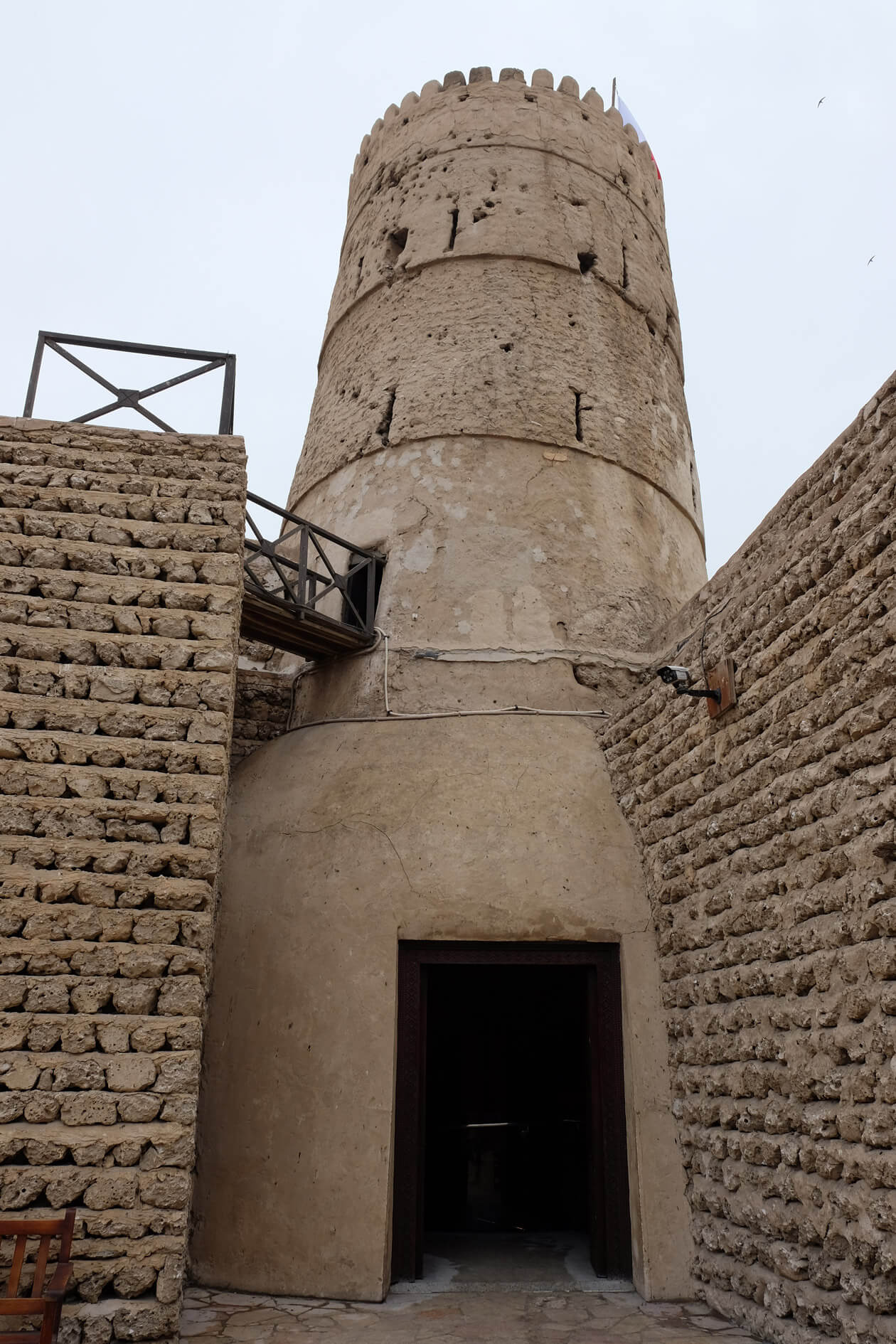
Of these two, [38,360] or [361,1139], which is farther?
[38,360]

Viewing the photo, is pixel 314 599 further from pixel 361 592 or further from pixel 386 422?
pixel 386 422

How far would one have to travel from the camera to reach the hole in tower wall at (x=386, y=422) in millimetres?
8500

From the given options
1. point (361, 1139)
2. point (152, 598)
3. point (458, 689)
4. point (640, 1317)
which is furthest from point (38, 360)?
point (640, 1317)

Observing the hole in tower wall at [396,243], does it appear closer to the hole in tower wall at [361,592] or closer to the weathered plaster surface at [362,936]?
the hole in tower wall at [361,592]

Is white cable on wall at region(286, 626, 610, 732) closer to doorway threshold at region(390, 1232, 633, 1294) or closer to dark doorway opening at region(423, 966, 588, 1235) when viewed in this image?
dark doorway opening at region(423, 966, 588, 1235)

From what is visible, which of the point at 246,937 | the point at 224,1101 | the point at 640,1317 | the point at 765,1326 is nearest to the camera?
the point at 765,1326

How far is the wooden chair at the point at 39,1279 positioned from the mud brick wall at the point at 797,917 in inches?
123

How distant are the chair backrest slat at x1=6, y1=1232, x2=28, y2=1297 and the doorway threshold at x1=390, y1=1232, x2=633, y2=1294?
250 centimetres

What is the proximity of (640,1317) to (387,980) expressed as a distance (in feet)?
7.26

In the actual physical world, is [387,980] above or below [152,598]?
below

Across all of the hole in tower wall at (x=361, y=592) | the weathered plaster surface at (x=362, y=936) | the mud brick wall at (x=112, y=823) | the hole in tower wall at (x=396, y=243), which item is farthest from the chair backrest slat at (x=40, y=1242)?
the hole in tower wall at (x=396, y=243)

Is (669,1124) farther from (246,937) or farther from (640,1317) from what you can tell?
(246,937)

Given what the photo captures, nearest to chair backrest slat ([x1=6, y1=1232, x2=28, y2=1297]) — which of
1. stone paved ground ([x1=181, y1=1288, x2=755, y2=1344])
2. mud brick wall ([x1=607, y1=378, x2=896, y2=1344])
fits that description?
stone paved ground ([x1=181, y1=1288, x2=755, y2=1344])

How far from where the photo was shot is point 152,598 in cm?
520
